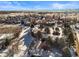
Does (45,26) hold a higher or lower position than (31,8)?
lower

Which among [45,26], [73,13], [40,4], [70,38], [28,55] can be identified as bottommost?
[28,55]

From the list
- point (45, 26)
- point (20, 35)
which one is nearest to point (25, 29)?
point (20, 35)

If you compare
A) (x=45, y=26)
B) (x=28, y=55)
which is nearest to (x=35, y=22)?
(x=45, y=26)

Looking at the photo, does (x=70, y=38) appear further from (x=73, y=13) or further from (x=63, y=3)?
(x=63, y=3)

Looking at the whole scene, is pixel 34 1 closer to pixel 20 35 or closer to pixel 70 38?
pixel 20 35

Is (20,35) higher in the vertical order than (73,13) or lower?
lower
